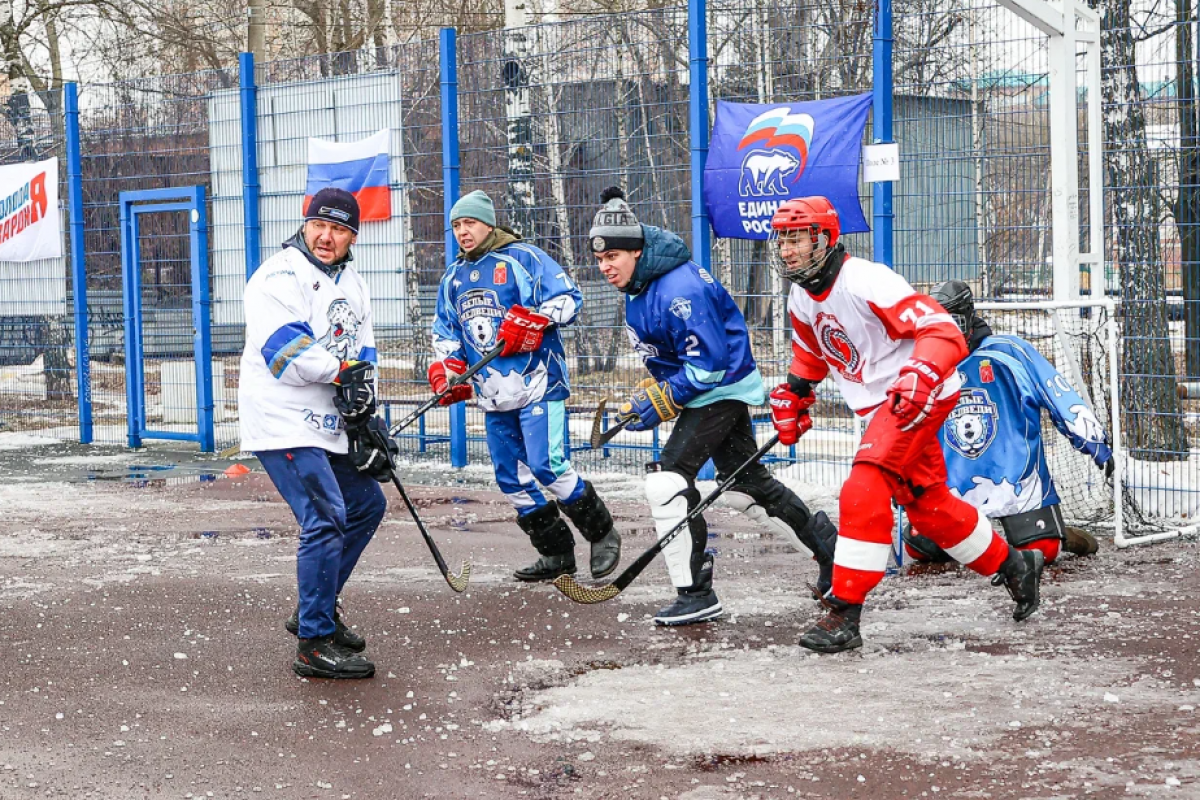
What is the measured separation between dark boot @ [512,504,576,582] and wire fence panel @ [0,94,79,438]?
8635 mm

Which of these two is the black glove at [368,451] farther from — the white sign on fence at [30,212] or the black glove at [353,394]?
the white sign on fence at [30,212]

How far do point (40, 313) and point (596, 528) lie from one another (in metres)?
9.13

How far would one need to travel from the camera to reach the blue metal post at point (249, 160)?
1271 centimetres

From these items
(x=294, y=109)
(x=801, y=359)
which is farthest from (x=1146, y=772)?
(x=294, y=109)

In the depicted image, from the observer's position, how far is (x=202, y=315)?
1313 cm

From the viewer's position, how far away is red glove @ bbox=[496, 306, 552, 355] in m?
7.27

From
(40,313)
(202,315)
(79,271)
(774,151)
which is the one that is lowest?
(202,315)

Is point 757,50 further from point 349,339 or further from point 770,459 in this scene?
point 349,339

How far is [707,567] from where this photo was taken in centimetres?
656

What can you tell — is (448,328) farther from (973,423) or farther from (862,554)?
(862,554)

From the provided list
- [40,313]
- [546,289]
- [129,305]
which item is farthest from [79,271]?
[546,289]

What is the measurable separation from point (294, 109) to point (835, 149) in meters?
5.31

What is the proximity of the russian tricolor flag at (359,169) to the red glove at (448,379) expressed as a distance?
168 inches

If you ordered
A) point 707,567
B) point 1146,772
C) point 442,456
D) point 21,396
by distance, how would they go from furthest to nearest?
point 21,396, point 442,456, point 707,567, point 1146,772
